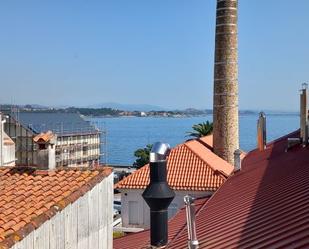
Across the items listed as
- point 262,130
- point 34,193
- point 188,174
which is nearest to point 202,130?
point 188,174

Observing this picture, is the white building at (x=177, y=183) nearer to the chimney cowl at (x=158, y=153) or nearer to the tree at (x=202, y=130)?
the chimney cowl at (x=158, y=153)

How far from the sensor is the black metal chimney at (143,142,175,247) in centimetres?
752

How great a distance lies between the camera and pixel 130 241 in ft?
49.6

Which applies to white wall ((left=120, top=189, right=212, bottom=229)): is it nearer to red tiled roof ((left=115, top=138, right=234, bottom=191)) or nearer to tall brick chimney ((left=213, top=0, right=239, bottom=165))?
red tiled roof ((left=115, top=138, right=234, bottom=191))

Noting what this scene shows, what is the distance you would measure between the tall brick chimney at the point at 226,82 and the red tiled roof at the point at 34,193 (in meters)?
22.8

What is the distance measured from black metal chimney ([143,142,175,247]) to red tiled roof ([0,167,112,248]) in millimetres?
1913

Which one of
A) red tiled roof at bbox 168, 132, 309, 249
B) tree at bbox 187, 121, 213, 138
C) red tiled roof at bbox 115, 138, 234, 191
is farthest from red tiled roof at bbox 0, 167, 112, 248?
tree at bbox 187, 121, 213, 138

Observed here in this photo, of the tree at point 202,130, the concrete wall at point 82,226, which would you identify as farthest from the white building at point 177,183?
the tree at point 202,130

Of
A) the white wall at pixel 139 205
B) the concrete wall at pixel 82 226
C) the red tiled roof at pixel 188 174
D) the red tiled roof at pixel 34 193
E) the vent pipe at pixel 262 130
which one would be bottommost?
the white wall at pixel 139 205

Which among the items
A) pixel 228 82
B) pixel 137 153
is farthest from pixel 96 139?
pixel 228 82

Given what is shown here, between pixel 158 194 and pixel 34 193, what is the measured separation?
3477 mm

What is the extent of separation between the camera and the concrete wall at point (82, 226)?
8588 millimetres

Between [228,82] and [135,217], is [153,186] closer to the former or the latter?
[135,217]

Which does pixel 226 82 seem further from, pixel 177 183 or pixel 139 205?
pixel 139 205
